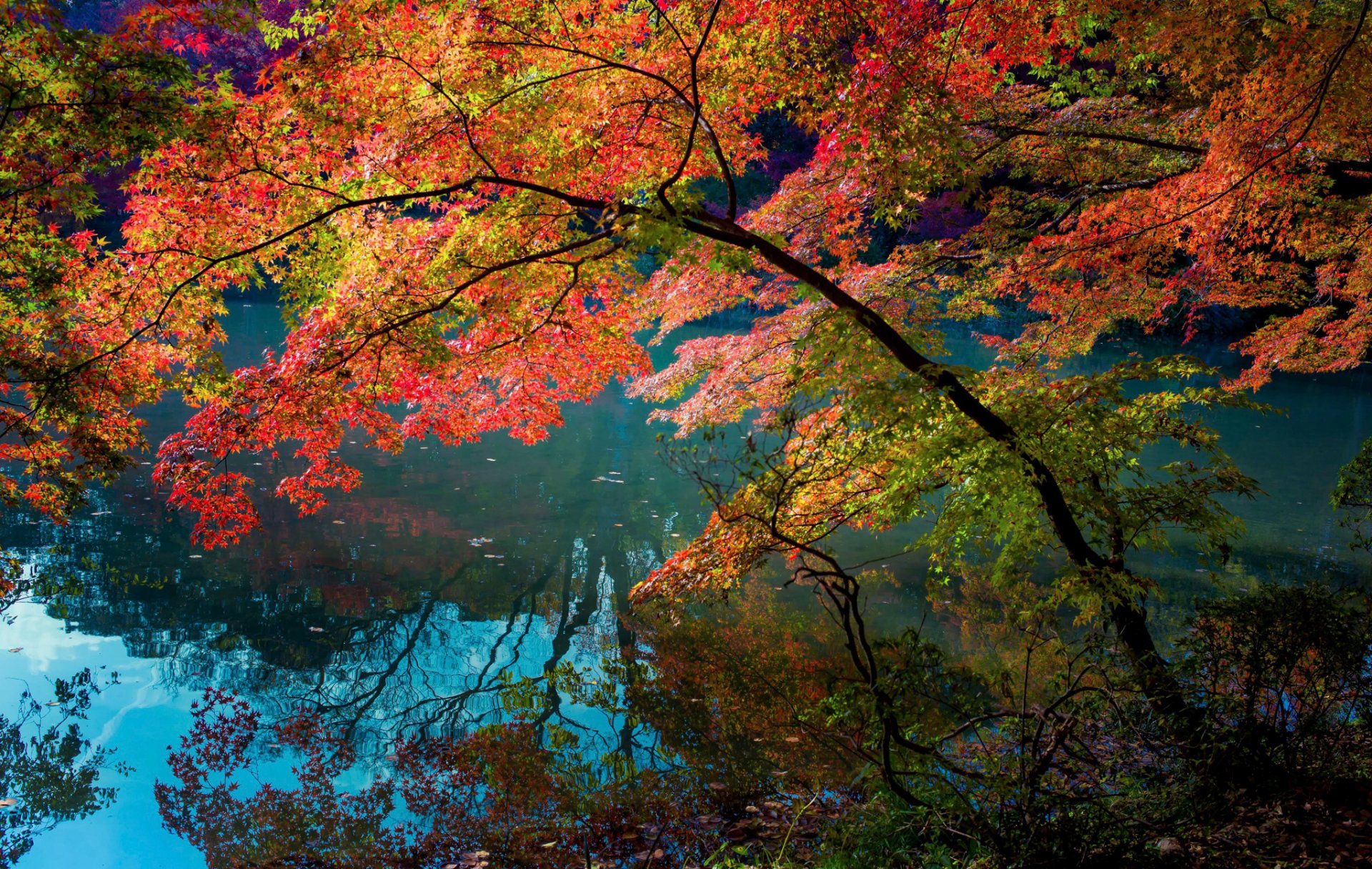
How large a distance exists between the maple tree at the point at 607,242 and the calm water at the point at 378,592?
62.9 inches

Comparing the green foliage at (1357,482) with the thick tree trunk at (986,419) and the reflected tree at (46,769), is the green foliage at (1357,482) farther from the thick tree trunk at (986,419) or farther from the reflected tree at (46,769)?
the reflected tree at (46,769)

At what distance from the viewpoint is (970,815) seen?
258 cm

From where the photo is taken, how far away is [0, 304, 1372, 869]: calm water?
5.58 m

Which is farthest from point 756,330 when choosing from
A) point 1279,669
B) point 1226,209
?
point 1279,669

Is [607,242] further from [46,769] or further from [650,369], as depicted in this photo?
[46,769]

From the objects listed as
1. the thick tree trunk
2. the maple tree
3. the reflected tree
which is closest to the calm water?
the reflected tree

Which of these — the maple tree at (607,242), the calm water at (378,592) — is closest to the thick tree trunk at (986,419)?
the maple tree at (607,242)

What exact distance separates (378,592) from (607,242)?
4664 mm

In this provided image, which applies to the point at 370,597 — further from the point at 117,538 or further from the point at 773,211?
the point at 773,211

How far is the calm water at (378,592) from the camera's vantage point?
5578mm

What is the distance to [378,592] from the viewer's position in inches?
297

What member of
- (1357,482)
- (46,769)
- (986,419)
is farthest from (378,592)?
(1357,482)

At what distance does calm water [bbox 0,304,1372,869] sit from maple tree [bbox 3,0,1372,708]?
1598 millimetres

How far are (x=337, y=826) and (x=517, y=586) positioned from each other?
12.4ft
